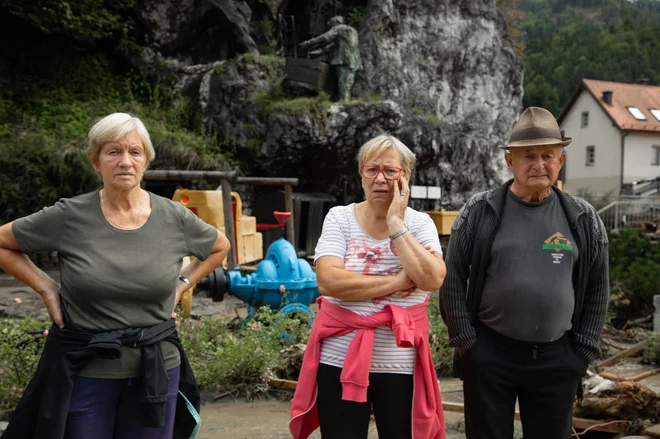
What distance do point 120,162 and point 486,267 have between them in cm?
158

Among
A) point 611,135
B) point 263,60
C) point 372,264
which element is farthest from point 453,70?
point 611,135


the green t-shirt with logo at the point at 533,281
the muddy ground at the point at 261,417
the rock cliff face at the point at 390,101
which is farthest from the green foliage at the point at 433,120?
the green t-shirt with logo at the point at 533,281

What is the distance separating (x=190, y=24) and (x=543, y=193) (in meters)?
15.2

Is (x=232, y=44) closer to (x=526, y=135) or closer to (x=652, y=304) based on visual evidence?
(x=652, y=304)

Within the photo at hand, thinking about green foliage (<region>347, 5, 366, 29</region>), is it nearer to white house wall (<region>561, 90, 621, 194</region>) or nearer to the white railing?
the white railing

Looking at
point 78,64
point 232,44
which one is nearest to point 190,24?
point 232,44

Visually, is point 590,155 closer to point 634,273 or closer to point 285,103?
point 285,103

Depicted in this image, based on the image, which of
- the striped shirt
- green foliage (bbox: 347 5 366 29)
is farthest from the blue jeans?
green foliage (bbox: 347 5 366 29)

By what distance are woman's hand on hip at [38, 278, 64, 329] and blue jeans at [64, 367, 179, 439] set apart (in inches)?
9.6

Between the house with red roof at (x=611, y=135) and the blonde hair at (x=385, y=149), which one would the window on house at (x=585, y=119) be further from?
the blonde hair at (x=385, y=149)

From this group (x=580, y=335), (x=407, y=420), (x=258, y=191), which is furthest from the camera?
(x=258, y=191)

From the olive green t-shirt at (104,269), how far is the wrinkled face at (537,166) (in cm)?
153

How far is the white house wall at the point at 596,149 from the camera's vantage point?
32.7 m

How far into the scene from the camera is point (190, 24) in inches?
640
